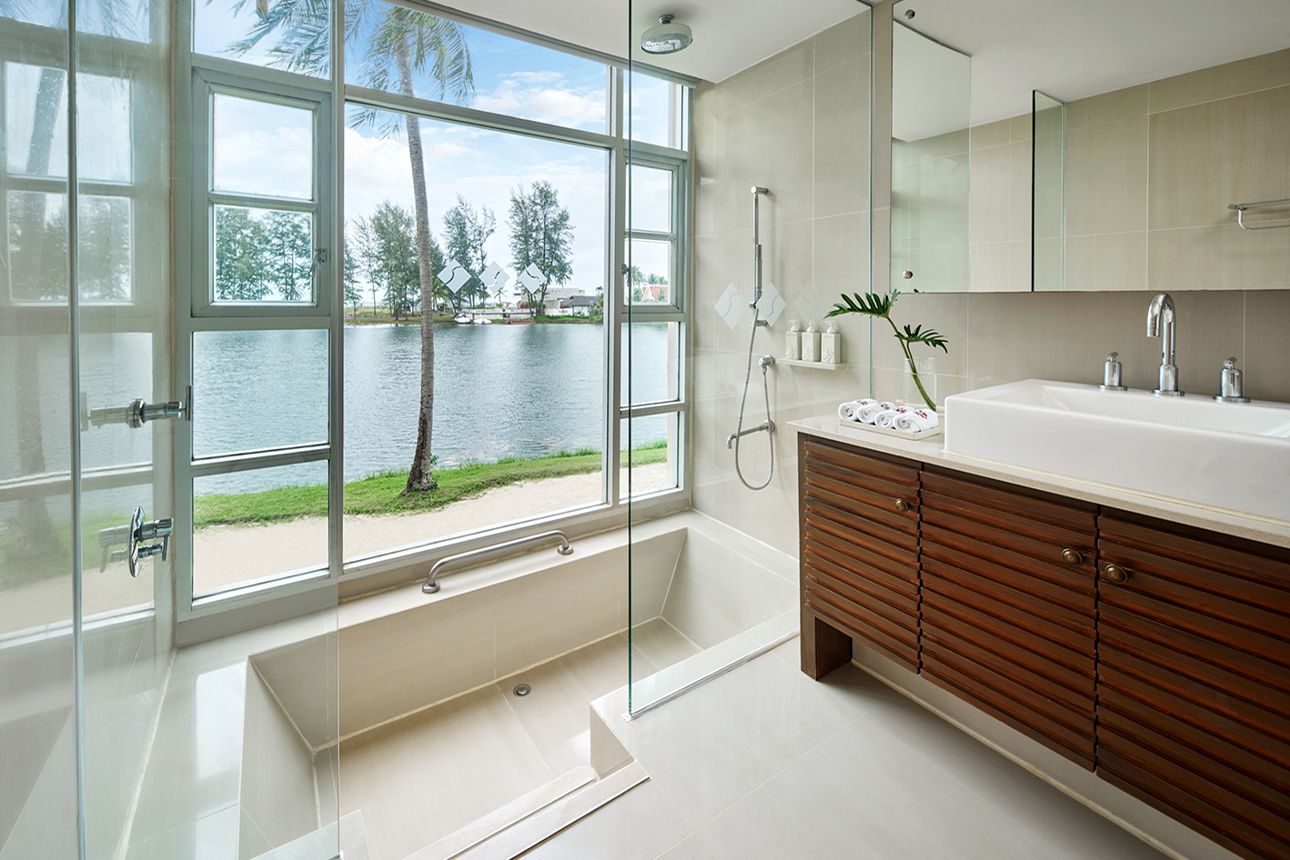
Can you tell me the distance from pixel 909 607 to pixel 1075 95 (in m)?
1.48

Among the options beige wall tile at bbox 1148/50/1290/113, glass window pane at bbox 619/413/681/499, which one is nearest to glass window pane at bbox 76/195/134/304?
glass window pane at bbox 619/413/681/499

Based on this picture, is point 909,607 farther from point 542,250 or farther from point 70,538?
point 542,250

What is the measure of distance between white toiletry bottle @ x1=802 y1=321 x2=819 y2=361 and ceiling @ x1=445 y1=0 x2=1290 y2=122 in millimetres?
826

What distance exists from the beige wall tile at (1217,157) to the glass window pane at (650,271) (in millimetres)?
1320

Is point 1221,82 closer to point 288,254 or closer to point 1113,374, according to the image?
point 1113,374

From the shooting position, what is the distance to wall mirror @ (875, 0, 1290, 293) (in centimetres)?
138

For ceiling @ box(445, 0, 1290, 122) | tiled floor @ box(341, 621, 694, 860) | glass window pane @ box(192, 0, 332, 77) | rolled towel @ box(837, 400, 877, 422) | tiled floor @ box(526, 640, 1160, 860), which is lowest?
tiled floor @ box(341, 621, 694, 860)

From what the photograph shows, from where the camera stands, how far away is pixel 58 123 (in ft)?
2.54

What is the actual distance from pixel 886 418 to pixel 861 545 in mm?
388

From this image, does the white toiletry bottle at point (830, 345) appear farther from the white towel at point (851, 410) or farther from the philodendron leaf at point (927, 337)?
the white towel at point (851, 410)

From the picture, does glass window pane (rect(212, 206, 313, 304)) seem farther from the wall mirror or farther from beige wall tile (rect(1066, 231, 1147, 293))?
beige wall tile (rect(1066, 231, 1147, 293))

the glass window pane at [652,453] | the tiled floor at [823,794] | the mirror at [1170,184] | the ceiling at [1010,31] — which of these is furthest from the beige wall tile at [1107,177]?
the tiled floor at [823,794]

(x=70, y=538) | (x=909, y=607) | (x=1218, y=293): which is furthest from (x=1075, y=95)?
(x=70, y=538)

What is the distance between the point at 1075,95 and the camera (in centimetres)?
166
